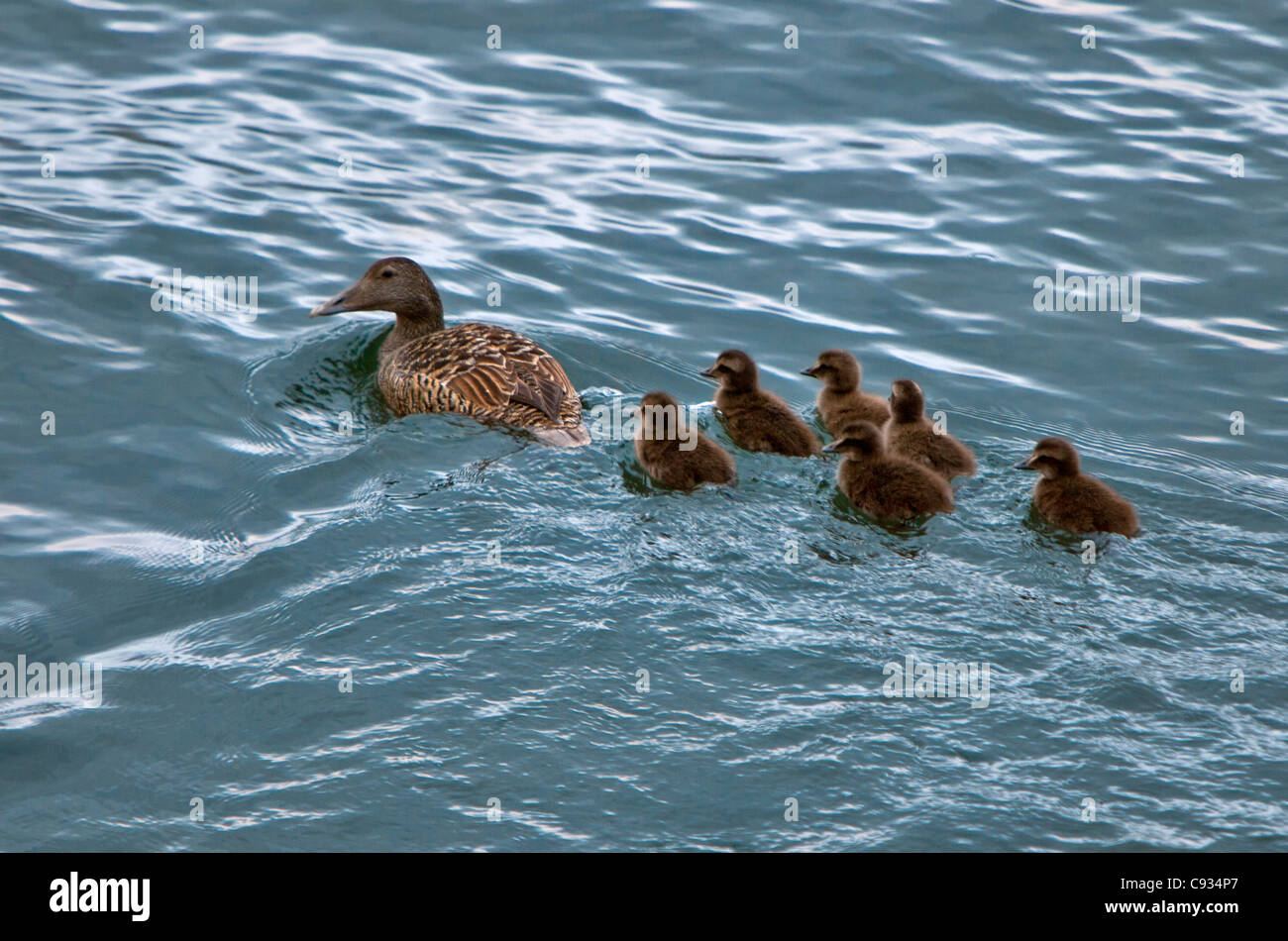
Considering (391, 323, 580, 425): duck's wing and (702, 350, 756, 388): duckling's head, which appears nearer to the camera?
(391, 323, 580, 425): duck's wing

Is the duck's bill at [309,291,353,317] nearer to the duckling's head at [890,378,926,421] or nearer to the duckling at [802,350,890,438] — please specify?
the duckling at [802,350,890,438]

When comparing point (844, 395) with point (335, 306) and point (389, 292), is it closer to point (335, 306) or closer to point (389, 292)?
point (389, 292)

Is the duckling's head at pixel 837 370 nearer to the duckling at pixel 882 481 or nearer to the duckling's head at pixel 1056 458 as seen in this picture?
the duckling at pixel 882 481

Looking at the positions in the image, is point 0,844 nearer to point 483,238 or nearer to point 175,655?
point 175,655

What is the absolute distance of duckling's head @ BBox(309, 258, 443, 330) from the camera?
33.1 feet

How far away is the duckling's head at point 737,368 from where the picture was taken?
30.0 feet

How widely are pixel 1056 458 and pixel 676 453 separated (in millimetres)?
2193

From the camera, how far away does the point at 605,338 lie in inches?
418

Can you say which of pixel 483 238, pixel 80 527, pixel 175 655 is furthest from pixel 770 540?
pixel 483 238

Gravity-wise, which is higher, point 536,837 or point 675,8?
point 675,8

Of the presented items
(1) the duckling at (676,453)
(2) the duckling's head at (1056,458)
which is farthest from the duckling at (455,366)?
(2) the duckling's head at (1056,458)

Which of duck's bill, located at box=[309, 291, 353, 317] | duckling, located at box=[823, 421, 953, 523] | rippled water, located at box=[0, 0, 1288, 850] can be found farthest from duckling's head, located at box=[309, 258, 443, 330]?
duckling, located at box=[823, 421, 953, 523]

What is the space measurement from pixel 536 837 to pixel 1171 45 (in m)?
14.4

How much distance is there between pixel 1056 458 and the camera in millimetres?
8164
